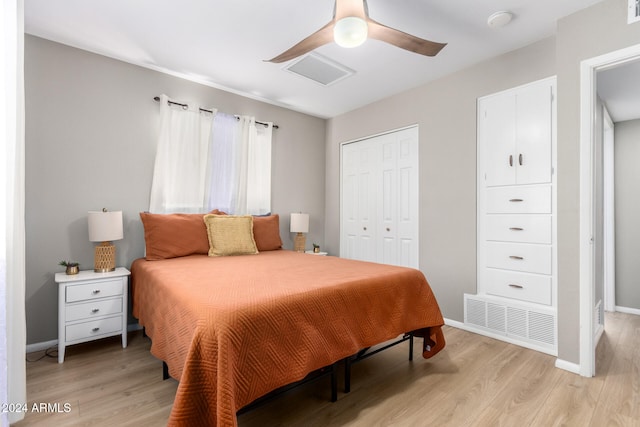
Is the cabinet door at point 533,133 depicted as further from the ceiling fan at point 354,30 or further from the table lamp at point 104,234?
the table lamp at point 104,234

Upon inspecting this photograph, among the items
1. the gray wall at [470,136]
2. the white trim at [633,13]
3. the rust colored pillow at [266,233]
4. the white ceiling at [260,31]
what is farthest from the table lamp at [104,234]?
the white trim at [633,13]

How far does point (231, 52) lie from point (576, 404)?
364 cm

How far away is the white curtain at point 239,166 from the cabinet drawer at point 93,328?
4.69 feet

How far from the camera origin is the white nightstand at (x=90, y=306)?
7.63ft

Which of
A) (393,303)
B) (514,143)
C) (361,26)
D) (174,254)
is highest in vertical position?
(361,26)

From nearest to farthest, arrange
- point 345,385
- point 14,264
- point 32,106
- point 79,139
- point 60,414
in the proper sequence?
point 14,264, point 60,414, point 345,385, point 32,106, point 79,139

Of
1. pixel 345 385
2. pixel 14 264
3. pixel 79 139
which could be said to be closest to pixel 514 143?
pixel 345 385

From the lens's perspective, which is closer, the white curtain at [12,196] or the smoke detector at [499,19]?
the white curtain at [12,196]

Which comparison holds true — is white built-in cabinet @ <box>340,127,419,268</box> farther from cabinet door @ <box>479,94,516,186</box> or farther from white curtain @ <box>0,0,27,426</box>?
white curtain @ <box>0,0,27,426</box>

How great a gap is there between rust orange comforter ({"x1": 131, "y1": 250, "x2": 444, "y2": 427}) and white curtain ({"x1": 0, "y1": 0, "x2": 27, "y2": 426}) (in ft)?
2.13

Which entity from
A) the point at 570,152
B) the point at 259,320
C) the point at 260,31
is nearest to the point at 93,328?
the point at 259,320

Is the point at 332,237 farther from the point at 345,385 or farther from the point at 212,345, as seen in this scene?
the point at 212,345

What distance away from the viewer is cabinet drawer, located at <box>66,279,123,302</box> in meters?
2.36

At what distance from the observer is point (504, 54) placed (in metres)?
2.86
